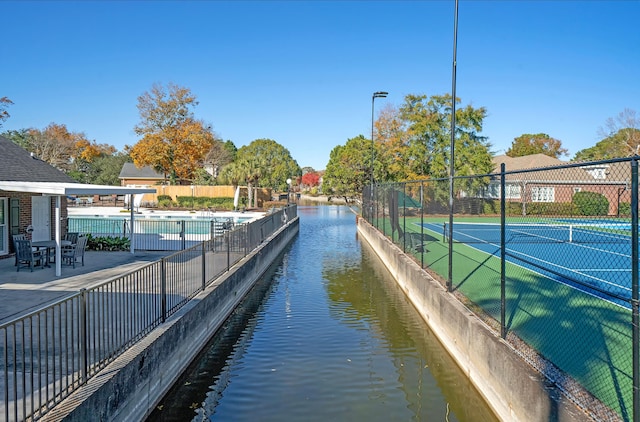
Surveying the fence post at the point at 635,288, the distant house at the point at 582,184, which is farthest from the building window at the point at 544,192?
the fence post at the point at 635,288

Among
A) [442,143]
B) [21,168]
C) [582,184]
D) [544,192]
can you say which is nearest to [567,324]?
[582,184]

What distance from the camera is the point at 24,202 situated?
17.1 metres

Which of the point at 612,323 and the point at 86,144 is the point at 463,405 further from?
the point at 86,144

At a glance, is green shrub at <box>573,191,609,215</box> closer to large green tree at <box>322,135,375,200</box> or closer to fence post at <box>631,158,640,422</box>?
fence post at <box>631,158,640,422</box>

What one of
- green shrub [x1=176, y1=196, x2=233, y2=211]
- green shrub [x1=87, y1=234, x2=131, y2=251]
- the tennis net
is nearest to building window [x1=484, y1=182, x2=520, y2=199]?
the tennis net

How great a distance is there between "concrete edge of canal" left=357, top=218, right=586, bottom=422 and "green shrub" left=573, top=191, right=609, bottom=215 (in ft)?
9.55

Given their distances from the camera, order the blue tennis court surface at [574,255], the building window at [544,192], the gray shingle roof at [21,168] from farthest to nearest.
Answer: the gray shingle roof at [21,168], the blue tennis court surface at [574,255], the building window at [544,192]

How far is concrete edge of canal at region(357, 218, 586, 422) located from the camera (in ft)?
17.4

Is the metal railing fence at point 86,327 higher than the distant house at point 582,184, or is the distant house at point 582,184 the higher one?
the distant house at point 582,184

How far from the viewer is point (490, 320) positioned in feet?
28.2

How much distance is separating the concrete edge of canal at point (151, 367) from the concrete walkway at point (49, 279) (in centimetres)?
290

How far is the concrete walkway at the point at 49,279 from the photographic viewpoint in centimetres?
984

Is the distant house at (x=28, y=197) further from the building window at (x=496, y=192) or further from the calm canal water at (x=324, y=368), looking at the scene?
the building window at (x=496, y=192)

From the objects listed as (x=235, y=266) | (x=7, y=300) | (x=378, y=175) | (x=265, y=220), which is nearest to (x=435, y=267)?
(x=235, y=266)
